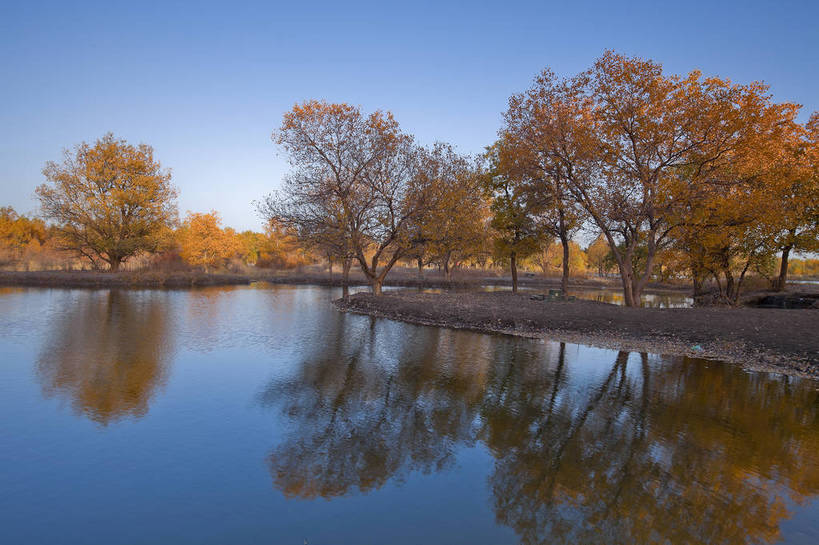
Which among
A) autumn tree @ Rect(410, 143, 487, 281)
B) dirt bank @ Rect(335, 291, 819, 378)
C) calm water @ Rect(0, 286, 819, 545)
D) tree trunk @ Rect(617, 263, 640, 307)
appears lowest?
calm water @ Rect(0, 286, 819, 545)

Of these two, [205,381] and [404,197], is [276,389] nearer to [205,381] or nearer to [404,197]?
[205,381]

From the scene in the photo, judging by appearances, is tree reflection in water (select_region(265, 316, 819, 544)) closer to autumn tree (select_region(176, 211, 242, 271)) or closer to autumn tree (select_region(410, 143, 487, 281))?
autumn tree (select_region(410, 143, 487, 281))

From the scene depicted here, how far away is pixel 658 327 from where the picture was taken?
2131 cm

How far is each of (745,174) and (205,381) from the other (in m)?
30.7

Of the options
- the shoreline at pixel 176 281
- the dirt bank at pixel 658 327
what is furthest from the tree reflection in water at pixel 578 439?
the shoreline at pixel 176 281

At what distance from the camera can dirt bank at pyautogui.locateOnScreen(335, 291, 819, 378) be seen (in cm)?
1747

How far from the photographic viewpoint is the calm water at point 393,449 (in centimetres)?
619

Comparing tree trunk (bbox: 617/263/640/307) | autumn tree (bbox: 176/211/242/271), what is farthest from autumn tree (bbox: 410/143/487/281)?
autumn tree (bbox: 176/211/242/271)

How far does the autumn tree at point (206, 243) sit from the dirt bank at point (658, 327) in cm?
4690

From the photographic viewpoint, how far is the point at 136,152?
162 ft

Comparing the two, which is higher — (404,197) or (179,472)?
(404,197)

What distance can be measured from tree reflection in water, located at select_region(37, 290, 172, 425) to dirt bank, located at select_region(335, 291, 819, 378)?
1346cm

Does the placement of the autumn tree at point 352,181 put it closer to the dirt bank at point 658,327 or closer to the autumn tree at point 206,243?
the dirt bank at point 658,327

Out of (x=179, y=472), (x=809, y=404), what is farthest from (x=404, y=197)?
(x=179, y=472)
